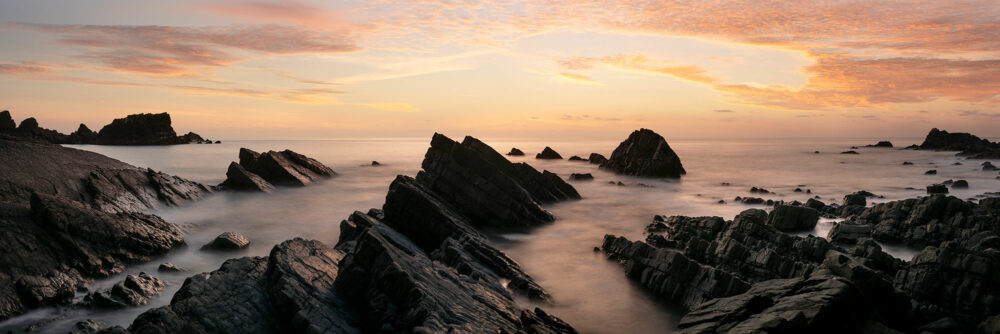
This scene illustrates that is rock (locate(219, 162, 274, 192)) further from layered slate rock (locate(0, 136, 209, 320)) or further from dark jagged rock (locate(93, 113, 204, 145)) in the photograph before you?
dark jagged rock (locate(93, 113, 204, 145))

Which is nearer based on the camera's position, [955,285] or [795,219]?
[955,285]

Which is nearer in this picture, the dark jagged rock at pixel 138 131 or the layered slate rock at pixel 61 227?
the layered slate rock at pixel 61 227

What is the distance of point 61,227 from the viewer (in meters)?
18.9

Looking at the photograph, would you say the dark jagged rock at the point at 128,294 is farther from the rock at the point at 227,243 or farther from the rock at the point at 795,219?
the rock at the point at 795,219

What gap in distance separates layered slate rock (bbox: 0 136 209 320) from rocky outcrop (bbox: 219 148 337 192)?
13337 mm

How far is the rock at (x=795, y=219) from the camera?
2906 centimetres

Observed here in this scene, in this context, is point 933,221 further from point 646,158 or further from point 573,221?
point 646,158

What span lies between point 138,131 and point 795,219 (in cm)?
16326

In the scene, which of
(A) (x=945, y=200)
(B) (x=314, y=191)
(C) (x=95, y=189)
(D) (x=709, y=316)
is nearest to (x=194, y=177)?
(B) (x=314, y=191)

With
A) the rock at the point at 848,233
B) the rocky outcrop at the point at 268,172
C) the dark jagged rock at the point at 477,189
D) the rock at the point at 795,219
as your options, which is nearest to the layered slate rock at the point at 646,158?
the dark jagged rock at the point at 477,189

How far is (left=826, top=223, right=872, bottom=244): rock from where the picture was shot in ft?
80.6

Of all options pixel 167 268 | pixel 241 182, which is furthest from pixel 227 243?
pixel 241 182

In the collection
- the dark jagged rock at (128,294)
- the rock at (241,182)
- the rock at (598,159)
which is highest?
the rock at (598,159)

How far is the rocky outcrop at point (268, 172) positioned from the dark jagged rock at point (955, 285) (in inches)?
1815
